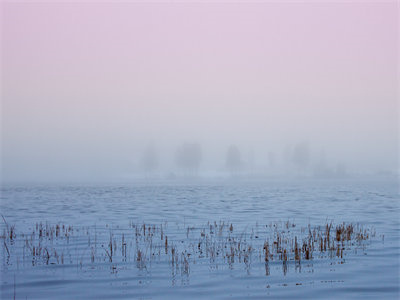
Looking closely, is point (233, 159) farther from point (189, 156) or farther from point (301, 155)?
point (301, 155)

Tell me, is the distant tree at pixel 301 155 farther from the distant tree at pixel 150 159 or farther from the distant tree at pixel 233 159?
the distant tree at pixel 150 159

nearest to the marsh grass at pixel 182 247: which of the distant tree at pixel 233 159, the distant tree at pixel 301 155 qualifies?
the distant tree at pixel 233 159

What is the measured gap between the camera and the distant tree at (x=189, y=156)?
546 feet

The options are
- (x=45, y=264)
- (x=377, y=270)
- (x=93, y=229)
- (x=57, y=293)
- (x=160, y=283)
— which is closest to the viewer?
(x=57, y=293)

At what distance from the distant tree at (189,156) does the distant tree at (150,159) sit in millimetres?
8391

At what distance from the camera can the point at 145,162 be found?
555 ft

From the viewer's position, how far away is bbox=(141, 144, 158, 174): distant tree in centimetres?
16875

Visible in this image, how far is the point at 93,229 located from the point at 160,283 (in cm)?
1207

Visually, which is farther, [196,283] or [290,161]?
[290,161]

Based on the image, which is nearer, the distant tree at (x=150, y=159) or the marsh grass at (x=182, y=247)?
the marsh grass at (x=182, y=247)

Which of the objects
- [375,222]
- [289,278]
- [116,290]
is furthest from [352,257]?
[375,222]

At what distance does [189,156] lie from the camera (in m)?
166

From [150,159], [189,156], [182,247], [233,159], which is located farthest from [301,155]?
[182,247]

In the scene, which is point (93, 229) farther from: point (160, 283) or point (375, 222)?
point (375, 222)
